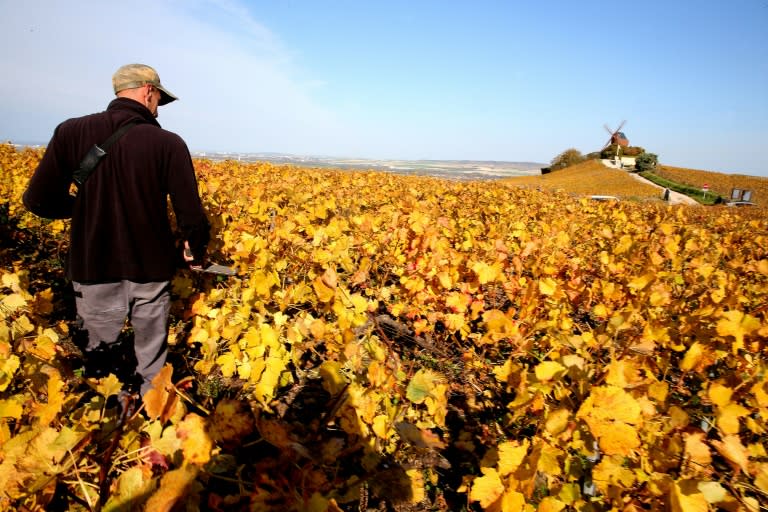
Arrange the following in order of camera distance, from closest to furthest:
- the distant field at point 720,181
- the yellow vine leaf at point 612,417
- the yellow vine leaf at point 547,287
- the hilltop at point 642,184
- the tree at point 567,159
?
the yellow vine leaf at point 612,417, the yellow vine leaf at point 547,287, the distant field at point 720,181, the hilltop at point 642,184, the tree at point 567,159

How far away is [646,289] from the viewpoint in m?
2.28

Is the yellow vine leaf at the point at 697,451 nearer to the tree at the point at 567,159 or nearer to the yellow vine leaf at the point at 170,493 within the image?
the yellow vine leaf at the point at 170,493

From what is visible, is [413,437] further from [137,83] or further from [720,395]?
[137,83]

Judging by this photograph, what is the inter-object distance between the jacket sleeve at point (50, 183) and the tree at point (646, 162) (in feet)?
145

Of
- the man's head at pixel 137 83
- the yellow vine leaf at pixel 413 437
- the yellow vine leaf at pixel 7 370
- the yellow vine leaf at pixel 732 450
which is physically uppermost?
the man's head at pixel 137 83

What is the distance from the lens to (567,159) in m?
49.1

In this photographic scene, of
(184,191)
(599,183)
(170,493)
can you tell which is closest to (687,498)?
(170,493)

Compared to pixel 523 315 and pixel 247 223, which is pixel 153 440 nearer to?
pixel 523 315

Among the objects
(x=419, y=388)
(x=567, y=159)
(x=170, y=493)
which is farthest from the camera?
(x=567, y=159)

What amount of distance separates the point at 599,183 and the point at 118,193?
34.4 metres

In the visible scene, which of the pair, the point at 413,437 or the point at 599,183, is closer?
the point at 413,437

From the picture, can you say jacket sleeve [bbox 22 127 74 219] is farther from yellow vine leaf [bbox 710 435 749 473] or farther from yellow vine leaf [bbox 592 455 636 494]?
yellow vine leaf [bbox 710 435 749 473]

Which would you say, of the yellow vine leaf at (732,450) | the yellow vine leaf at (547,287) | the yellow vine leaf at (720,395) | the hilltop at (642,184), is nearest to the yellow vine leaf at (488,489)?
the yellow vine leaf at (732,450)

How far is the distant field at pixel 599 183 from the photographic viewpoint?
26.5 m
